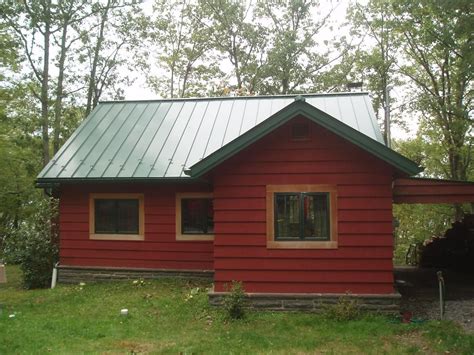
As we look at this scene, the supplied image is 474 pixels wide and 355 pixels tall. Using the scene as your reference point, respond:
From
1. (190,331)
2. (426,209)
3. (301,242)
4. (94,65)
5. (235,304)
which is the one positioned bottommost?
(190,331)

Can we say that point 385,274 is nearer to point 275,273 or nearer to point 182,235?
point 275,273

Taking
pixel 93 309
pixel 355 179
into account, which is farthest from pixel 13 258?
pixel 355 179

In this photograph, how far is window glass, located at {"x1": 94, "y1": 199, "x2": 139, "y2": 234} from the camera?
13.4 meters

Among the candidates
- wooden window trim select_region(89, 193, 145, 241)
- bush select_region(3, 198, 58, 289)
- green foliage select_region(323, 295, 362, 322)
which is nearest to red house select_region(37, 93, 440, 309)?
green foliage select_region(323, 295, 362, 322)

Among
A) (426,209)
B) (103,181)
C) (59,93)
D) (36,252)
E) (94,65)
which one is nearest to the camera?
(103,181)

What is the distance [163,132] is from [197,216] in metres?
3.09

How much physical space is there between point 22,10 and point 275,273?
1702 centimetres

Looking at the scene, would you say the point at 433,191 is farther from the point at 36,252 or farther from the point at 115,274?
the point at 36,252

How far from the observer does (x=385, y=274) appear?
9523 mm

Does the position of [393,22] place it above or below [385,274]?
above

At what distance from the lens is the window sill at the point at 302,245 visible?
9.66 metres

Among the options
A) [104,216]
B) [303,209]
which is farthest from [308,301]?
[104,216]

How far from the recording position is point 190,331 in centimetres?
858

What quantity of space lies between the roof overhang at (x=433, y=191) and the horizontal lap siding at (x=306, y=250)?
125cm
